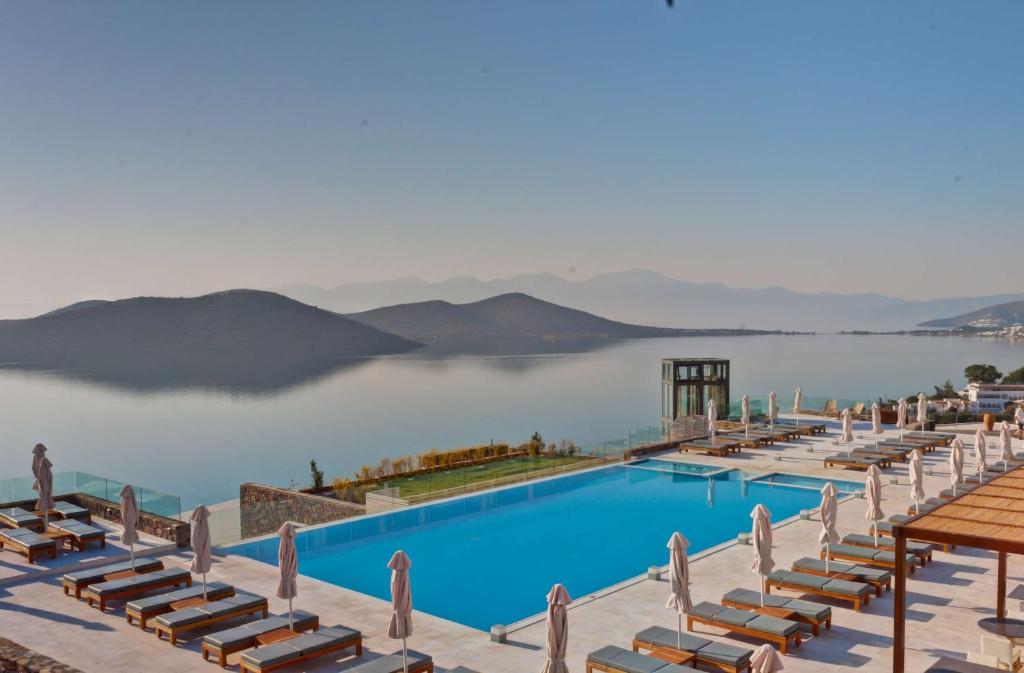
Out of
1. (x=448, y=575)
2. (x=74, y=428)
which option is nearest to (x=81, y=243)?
(x=74, y=428)

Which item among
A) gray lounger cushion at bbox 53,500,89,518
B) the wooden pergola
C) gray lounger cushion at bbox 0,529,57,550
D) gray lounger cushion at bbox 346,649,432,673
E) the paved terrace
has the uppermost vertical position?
the wooden pergola

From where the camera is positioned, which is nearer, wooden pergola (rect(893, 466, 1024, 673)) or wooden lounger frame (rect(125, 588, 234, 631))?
wooden pergola (rect(893, 466, 1024, 673))

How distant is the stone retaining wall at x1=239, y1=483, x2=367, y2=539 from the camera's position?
51.4 ft

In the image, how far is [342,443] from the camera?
248 feet

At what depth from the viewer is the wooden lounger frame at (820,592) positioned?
10.9 meters

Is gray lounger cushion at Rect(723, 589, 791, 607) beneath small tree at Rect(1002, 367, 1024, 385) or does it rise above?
above

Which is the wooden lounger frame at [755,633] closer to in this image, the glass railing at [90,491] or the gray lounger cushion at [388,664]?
the gray lounger cushion at [388,664]

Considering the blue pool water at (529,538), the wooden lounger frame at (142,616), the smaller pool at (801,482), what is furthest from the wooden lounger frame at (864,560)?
the wooden lounger frame at (142,616)

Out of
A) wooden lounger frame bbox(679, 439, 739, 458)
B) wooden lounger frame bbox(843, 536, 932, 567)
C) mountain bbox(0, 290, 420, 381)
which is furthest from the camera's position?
mountain bbox(0, 290, 420, 381)

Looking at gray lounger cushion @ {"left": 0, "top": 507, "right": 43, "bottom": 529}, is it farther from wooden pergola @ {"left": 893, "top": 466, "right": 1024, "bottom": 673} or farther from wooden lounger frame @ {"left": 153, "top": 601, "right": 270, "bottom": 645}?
wooden pergola @ {"left": 893, "top": 466, "right": 1024, "bottom": 673}

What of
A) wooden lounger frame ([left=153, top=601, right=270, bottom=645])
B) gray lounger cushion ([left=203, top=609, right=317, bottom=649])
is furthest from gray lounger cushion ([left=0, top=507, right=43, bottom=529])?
gray lounger cushion ([left=203, top=609, right=317, bottom=649])

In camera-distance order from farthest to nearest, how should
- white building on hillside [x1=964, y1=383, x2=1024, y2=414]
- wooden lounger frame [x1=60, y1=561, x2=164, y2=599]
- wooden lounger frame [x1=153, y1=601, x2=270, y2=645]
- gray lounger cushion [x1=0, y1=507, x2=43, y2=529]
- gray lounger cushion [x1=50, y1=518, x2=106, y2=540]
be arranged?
white building on hillside [x1=964, y1=383, x2=1024, y2=414]
gray lounger cushion [x1=0, y1=507, x2=43, y2=529]
gray lounger cushion [x1=50, y1=518, x2=106, y2=540]
wooden lounger frame [x1=60, y1=561, x2=164, y2=599]
wooden lounger frame [x1=153, y1=601, x2=270, y2=645]

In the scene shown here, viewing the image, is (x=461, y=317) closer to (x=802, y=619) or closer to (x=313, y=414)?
(x=313, y=414)

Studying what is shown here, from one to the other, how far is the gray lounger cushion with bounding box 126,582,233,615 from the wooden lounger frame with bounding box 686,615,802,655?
644 centimetres
